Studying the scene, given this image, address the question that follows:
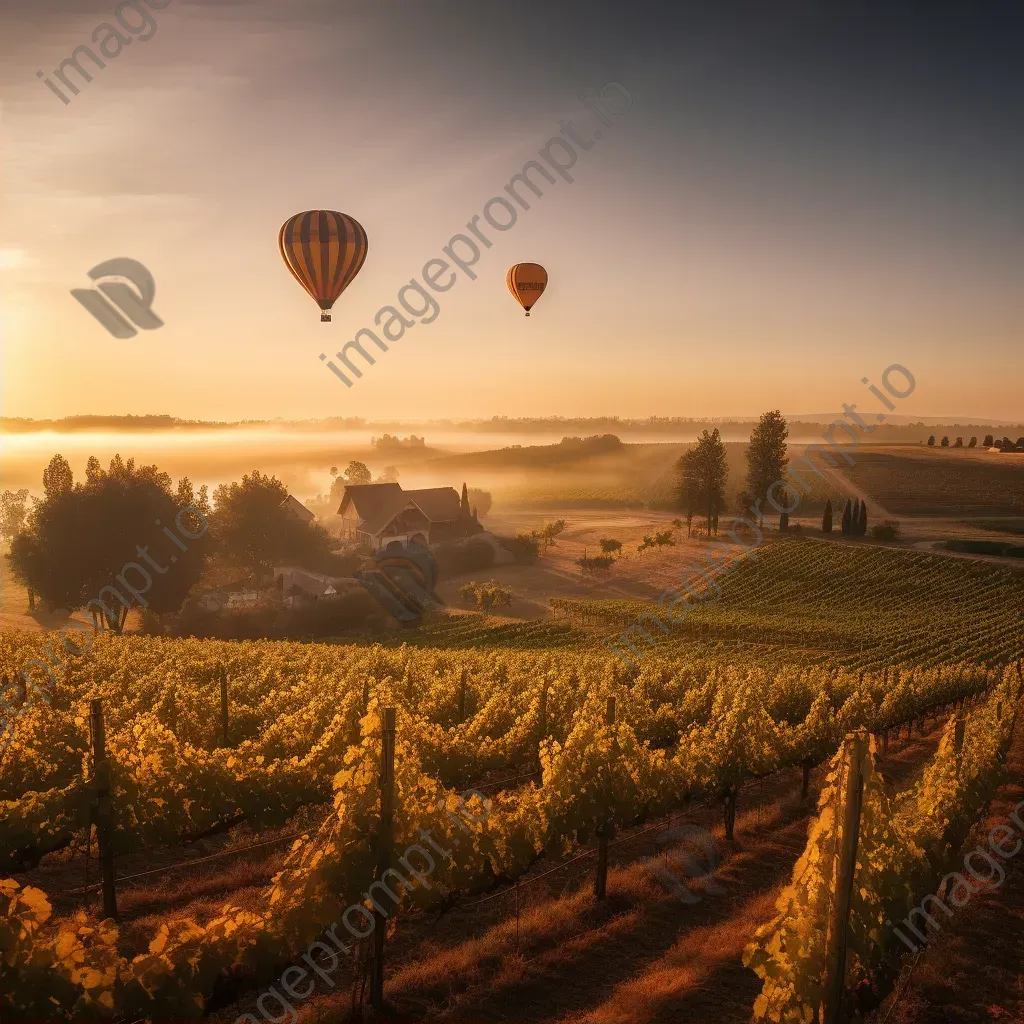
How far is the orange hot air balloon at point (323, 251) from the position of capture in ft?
84.3

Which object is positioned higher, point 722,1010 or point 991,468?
point 991,468

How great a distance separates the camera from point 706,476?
71938mm

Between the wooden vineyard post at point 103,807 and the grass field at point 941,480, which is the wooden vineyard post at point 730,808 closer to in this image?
the wooden vineyard post at point 103,807

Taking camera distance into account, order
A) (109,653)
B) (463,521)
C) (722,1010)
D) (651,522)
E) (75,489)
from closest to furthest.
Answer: (722,1010)
(109,653)
(75,489)
(463,521)
(651,522)

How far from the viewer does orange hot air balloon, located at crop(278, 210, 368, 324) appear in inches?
1011

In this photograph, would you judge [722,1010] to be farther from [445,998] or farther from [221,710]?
[221,710]

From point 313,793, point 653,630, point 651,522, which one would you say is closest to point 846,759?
point 313,793

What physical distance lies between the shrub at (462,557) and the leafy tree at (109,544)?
21.6 m

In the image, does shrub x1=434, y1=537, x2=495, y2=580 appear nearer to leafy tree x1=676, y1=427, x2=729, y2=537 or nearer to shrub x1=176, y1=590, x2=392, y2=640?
shrub x1=176, y1=590, x2=392, y2=640

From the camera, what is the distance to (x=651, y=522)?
87.2 metres

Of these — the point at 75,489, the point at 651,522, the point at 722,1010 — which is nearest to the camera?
the point at 722,1010

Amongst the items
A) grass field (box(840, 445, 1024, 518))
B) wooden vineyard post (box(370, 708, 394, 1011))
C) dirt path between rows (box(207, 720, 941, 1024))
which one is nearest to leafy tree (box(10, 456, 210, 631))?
dirt path between rows (box(207, 720, 941, 1024))

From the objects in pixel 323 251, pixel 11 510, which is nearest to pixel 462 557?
pixel 323 251

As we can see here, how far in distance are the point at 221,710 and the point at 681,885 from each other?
383 inches
